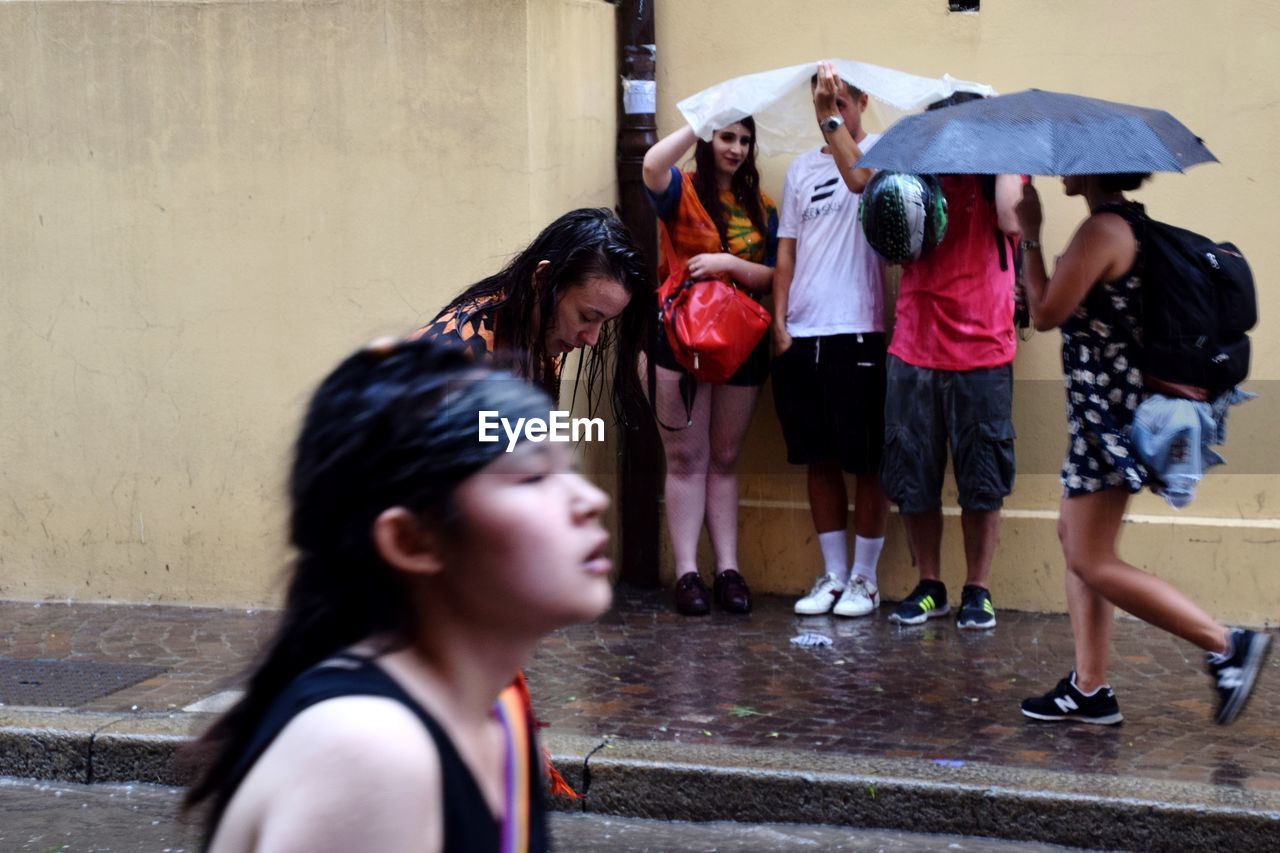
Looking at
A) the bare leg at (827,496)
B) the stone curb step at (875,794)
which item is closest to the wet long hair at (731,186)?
the bare leg at (827,496)

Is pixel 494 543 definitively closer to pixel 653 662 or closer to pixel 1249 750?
pixel 1249 750

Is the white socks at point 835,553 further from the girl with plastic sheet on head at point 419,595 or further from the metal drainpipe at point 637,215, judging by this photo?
the girl with plastic sheet on head at point 419,595

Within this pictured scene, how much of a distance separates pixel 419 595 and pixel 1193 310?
3.80 meters

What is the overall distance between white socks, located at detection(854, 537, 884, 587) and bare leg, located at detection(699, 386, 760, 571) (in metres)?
0.55

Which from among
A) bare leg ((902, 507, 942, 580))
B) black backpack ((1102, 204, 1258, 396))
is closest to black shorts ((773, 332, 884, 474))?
bare leg ((902, 507, 942, 580))

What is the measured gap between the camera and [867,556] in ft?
23.3

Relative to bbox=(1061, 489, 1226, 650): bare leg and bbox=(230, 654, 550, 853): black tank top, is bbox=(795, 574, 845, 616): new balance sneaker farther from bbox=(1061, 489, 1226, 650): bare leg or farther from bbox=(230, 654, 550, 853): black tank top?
bbox=(230, 654, 550, 853): black tank top

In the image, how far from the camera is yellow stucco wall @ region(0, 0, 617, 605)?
276 inches

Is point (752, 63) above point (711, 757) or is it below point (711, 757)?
above

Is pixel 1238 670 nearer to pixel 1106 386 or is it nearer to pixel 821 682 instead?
pixel 1106 386

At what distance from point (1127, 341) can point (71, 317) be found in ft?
15.6

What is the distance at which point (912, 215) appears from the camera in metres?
6.42

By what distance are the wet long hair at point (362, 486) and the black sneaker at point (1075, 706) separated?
4.19m

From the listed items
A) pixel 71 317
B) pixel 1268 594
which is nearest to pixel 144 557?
pixel 71 317
